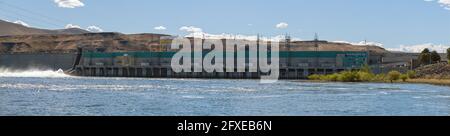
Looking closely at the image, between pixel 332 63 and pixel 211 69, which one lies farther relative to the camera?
pixel 211 69

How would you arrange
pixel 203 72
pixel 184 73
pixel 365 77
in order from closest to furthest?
1. pixel 365 77
2. pixel 203 72
3. pixel 184 73

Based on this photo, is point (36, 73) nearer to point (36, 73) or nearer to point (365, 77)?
point (36, 73)

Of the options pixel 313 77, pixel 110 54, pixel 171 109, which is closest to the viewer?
pixel 171 109

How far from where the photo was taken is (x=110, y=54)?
190 m

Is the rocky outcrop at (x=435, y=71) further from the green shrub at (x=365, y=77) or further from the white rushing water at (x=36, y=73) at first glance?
the white rushing water at (x=36, y=73)

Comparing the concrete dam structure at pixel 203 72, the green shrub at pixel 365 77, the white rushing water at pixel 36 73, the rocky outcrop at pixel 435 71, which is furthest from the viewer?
the white rushing water at pixel 36 73

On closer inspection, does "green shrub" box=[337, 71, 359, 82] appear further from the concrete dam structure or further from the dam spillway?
the dam spillway

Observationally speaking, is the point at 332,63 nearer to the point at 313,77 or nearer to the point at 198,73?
the point at 313,77

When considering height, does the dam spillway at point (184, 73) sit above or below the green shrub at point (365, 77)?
above

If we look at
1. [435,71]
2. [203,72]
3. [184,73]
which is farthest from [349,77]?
[184,73]

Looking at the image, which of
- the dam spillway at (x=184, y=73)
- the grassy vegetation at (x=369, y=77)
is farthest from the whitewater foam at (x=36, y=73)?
the grassy vegetation at (x=369, y=77)

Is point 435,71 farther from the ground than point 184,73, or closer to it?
farther from the ground
